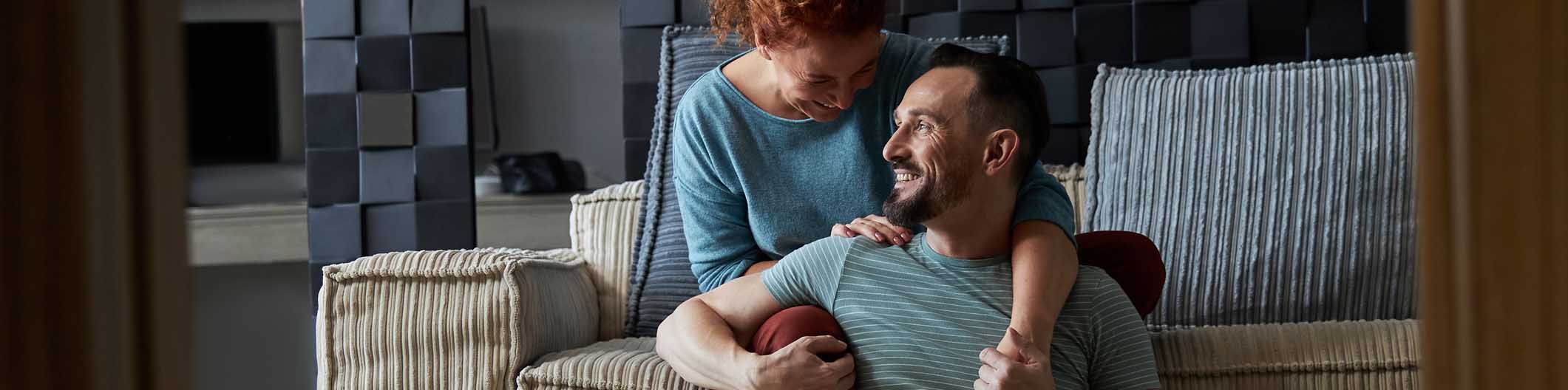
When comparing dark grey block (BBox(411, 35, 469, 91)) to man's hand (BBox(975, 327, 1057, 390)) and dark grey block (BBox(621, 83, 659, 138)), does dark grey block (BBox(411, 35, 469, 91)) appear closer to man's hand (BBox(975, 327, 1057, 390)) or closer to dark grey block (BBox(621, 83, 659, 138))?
dark grey block (BBox(621, 83, 659, 138))

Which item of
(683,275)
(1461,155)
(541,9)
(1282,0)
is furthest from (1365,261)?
(541,9)

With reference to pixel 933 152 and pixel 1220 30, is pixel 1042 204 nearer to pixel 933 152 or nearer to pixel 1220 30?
pixel 933 152

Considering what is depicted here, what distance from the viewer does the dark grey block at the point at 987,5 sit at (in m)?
2.25

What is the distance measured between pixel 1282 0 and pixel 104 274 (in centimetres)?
223

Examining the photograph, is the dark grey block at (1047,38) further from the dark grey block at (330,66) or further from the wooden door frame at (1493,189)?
the wooden door frame at (1493,189)

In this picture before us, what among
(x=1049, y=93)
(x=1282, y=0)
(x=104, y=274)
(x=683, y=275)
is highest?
(x=1282, y=0)

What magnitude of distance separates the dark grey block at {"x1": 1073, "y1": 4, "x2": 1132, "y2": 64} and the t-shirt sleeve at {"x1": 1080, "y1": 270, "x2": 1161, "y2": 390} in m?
0.98

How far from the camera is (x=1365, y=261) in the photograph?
1718mm

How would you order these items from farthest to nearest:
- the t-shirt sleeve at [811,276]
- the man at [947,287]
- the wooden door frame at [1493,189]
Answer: the t-shirt sleeve at [811,276]
the man at [947,287]
the wooden door frame at [1493,189]

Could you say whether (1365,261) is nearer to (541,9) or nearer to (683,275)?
(683,275)

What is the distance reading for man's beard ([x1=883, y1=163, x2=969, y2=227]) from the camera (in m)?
1.33

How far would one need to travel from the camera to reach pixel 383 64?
7.52ft

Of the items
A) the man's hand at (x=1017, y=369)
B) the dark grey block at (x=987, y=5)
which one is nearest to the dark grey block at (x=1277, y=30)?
the dark grey block at (x=987, y=5)

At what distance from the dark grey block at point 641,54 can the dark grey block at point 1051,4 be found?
0.68 metres
